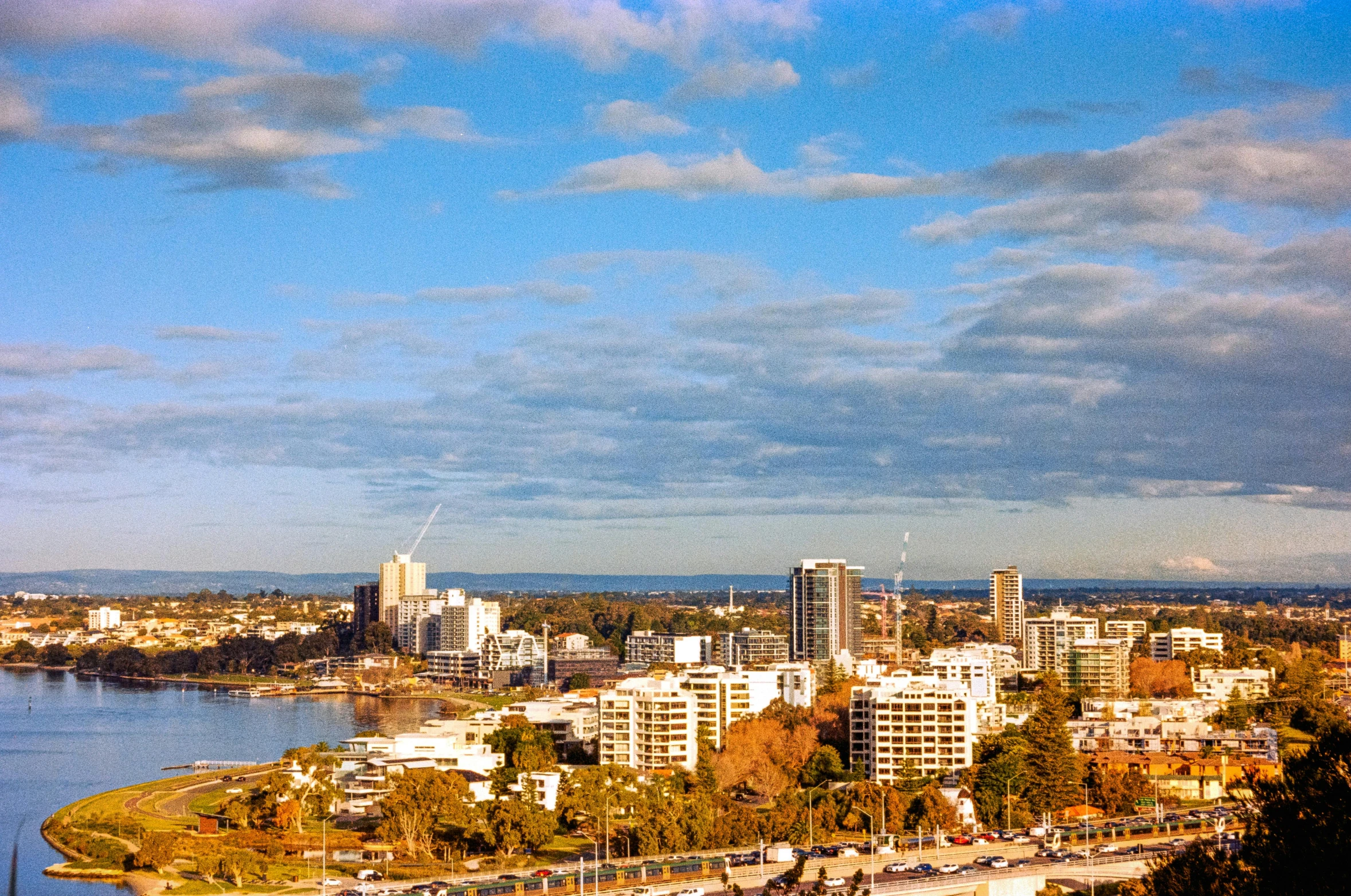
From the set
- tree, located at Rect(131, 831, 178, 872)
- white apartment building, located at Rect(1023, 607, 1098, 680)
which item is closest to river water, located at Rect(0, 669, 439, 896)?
tree, located at Rect(131, 831, 178, 872)

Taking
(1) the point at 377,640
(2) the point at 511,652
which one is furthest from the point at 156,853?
(1) the point at 377,640

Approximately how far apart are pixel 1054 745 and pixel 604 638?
46.7 m

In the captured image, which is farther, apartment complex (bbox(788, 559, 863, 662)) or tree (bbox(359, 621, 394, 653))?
tree (bbox(359, 621, 394, 653))

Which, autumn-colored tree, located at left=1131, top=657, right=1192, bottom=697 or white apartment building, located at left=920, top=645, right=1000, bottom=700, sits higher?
white apartment building, located at left=920, top=645, right=1000, bottom=700

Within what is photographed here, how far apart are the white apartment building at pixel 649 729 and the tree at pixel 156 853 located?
998 cm

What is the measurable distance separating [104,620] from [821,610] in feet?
160

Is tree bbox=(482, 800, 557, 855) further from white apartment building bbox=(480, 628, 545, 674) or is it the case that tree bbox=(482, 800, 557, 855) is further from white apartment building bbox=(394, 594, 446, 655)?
white apartment building bbox=(394, 594, 446, 655)

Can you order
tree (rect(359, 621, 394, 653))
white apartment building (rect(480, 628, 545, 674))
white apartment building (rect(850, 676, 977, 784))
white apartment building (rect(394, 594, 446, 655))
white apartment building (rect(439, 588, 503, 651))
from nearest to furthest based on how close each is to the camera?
white apartment building (rect(850, 676, 977, 784)), white apartment building (rect(480, 628, 545, 674)), white apartment building (rect(439, 588, 503, 651)), tree (rect(359, 621, 394, 653)), white apartment building (rect(394, 594, 446, 655))

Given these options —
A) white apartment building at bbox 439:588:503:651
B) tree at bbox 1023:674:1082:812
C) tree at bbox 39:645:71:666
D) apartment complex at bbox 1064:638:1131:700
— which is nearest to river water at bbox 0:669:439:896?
tree at bbox 39:645:71:666

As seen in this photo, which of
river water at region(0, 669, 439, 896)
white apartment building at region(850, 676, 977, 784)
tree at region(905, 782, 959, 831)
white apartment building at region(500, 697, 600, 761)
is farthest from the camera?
white apartment building at region(500, 697, 600, 761)

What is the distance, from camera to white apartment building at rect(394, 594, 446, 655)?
77375mm

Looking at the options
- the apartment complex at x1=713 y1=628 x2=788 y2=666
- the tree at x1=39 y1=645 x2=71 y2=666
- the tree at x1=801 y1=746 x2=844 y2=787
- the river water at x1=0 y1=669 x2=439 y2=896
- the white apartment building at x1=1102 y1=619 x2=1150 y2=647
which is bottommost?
the river water at x1=0 y1=669 x2=439 y2=896

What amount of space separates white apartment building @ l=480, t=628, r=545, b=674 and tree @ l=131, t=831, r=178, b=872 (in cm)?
3986

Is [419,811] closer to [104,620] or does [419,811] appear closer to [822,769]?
[822,769]
